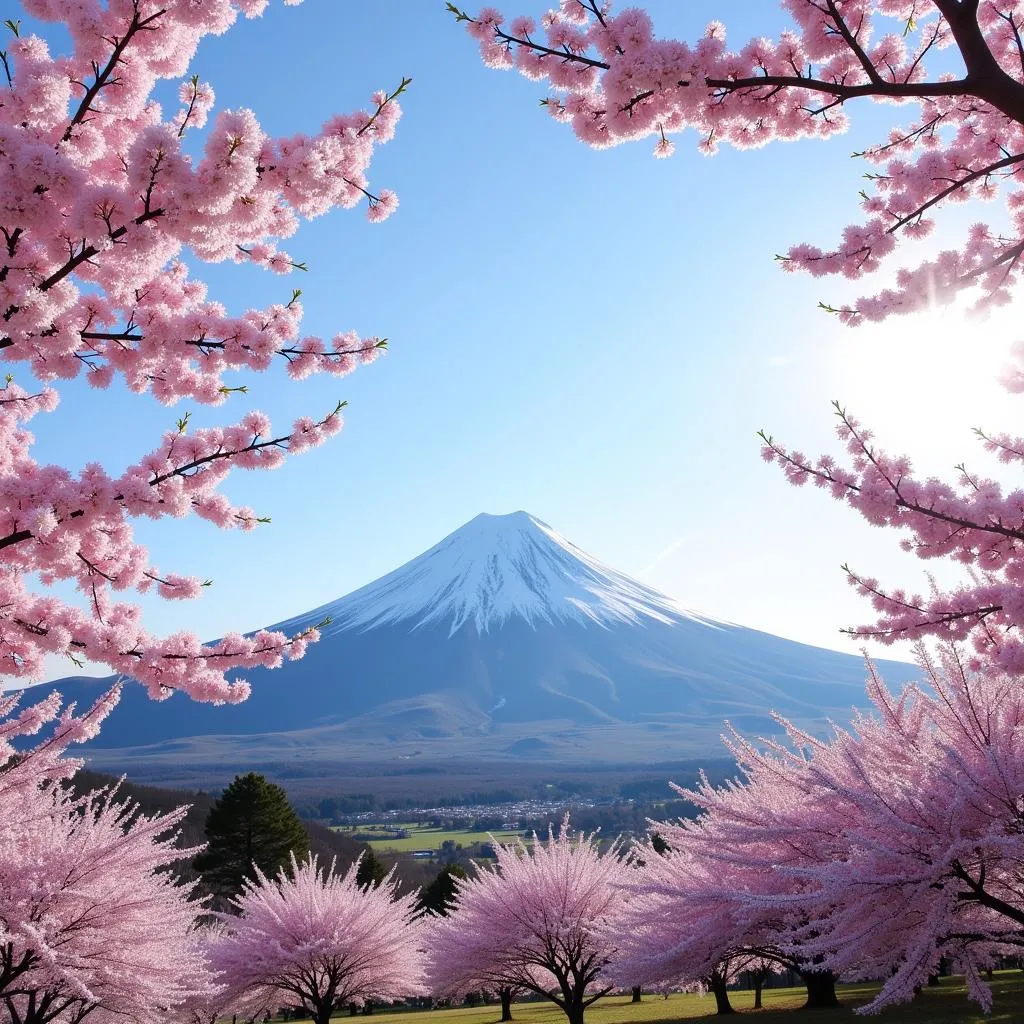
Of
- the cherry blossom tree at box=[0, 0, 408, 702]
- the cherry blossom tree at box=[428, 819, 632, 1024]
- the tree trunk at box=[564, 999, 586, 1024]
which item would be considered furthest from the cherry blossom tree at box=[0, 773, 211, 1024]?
the tree trunk at box=[564, 999, 586, 1024]

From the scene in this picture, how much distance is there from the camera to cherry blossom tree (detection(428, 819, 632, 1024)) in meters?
14.9

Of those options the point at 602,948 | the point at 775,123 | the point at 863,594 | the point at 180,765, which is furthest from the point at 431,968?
the point at 180,765

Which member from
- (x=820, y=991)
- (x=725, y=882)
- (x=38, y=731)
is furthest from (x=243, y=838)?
(x=38, y=731)

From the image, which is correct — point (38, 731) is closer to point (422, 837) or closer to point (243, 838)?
point (243, 838)

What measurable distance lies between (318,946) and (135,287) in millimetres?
15086

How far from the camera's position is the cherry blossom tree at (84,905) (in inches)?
329

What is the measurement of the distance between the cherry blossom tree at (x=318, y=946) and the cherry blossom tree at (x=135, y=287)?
12.1m

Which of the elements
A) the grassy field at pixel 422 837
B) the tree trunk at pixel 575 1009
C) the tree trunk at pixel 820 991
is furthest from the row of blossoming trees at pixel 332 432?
the grassy field at pixel 422 837

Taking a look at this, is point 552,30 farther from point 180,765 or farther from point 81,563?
point 180,765

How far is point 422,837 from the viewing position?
10038 cm

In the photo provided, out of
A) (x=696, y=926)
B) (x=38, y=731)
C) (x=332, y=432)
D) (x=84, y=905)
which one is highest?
(x=332, y=432)

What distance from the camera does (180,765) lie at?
585 ft

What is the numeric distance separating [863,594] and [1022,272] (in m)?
2.67

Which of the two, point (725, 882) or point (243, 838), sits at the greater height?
point (725, 882)
